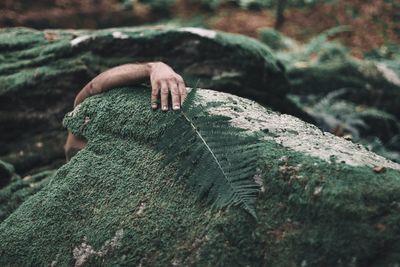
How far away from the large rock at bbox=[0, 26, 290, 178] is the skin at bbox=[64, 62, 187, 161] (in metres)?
1.41

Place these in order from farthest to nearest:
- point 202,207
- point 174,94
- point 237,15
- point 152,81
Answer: point 237,15, point 152,81, point 174,94, point 202,207

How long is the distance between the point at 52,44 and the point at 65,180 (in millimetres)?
2684

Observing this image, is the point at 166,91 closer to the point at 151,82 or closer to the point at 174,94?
the point at 174,94

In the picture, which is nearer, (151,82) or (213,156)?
(213,156)

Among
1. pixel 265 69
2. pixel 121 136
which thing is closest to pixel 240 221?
pixel 121 136

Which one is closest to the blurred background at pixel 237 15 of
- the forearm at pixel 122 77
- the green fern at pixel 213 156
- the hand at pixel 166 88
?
the forearm at pixel 122 77

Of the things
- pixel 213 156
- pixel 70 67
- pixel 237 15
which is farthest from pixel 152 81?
pixel 237 15

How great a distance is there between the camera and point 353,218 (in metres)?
1.69

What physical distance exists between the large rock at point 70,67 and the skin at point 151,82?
1.41 m

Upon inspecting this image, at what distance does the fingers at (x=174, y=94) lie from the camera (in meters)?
2.35

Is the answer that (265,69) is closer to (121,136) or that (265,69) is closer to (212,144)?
(121,136)

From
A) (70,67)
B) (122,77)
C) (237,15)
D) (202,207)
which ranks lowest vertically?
(237,15)

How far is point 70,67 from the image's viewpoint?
→ 4625 millimetres

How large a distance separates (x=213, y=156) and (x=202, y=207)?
0.77ft
